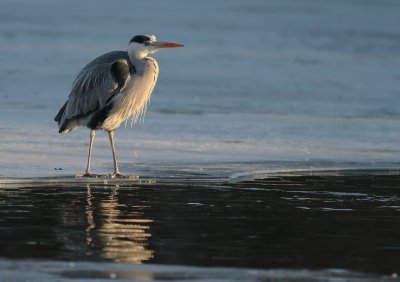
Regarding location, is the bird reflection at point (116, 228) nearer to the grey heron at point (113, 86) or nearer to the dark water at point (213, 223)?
the dark water at point (213, 223)

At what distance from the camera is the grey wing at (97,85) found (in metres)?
12.5

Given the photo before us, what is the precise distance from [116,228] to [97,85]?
438 cm

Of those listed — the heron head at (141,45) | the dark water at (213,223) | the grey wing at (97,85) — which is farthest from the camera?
the heron head at (141,45)

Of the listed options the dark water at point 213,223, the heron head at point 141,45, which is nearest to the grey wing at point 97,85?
the heron head at point 141,45

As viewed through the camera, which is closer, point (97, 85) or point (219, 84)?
point (97, 85)

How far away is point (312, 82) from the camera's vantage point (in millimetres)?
22078

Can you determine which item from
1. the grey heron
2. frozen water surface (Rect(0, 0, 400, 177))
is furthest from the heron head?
frozen water surface (Rect(0, 0, 400, 177))

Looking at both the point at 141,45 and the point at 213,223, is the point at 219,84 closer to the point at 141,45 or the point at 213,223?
the point at 141,45

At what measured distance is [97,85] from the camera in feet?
41.2

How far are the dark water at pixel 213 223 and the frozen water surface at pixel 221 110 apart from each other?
54 millimetres

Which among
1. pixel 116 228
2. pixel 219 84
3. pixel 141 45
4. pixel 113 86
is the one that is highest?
pixel 219 84

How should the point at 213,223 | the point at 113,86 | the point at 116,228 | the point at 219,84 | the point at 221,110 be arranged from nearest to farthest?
the point at 116,228, the point at 213,223, the point at 113,86, the point at 221,110, the point at 219,84

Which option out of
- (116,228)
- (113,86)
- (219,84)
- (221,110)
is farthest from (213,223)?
(219,84)

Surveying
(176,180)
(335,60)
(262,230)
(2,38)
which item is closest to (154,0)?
(2,38)
